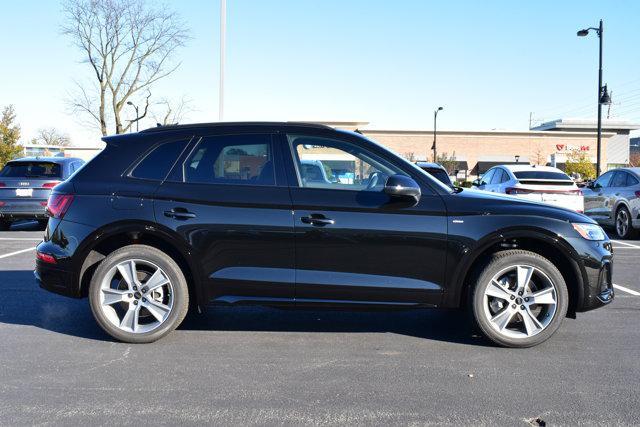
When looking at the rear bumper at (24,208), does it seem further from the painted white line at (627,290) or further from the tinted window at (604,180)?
the tinted window at (604,180)

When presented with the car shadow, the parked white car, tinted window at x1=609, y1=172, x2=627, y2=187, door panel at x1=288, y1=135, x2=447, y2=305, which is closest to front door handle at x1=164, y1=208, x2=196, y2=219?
door panel at x1=288, y1=135, x2=447, y2=305

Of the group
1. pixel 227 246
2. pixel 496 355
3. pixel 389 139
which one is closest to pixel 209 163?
pixel 227 246

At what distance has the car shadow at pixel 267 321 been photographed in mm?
5316

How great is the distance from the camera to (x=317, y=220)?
4.64 m

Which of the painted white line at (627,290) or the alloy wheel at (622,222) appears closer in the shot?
the painted white line at (627,290)

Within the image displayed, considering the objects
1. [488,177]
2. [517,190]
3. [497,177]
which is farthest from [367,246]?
[488,177]

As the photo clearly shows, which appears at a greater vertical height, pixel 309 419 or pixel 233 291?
pixel 233 291

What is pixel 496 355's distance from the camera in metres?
4.66

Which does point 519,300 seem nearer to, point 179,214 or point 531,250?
point 531,250

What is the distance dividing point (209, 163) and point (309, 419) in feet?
7.55

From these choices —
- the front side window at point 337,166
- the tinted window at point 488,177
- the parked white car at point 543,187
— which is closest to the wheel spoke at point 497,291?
the front side window at point 337,166

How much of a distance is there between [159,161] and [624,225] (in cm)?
1080

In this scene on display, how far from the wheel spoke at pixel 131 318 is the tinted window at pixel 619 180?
11.2 meters

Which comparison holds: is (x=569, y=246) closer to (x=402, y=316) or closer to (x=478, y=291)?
(x=478, y=291)
